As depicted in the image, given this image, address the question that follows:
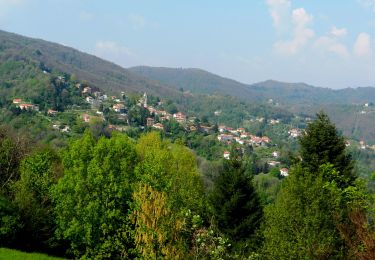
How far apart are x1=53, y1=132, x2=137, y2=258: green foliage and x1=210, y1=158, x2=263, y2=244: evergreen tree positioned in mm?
5889

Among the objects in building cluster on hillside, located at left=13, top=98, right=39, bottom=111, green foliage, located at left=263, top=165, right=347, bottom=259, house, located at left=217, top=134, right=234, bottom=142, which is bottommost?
house, located at left=217, top=134, right=234, bottom=142

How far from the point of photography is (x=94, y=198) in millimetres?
24438

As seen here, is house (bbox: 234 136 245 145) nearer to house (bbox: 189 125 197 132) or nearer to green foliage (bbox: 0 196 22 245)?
house (bbox: 189 125 197 132)

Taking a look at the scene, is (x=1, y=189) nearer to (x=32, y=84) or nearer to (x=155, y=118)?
(x=155, y=118)

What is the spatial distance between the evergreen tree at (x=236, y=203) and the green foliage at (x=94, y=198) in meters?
5.89

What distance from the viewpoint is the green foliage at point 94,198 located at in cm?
2389

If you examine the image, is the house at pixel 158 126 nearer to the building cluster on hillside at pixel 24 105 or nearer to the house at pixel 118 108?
the house at pixel 118 108

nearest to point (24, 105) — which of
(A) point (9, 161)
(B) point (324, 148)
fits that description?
(A) point (9, 161)

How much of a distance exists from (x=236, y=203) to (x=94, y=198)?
883 centimetres

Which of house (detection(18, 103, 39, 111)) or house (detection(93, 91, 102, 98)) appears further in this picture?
house (detection(93, 91, 102, 98))

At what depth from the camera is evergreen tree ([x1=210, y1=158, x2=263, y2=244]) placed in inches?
1038

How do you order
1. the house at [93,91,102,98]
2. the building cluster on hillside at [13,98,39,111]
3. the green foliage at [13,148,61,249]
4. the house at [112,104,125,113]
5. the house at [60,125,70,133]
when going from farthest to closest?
the house at [93,91,102,98] < the house at [112,104,125,113] < the building cluster on hillside at [13,98,39,111] < the house at [60,125,70,133] < the green foliage at [13,148,61,249]

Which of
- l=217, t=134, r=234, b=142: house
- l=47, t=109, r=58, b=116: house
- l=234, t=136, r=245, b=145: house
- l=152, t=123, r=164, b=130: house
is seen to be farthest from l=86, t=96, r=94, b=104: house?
l=234, t=136, r=245, b=145: house

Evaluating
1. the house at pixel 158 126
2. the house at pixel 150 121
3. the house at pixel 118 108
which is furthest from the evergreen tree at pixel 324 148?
the house at pixel 118 108
